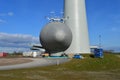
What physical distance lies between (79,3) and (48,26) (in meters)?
15.3

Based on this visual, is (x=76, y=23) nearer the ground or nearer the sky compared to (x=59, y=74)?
nearer the sky

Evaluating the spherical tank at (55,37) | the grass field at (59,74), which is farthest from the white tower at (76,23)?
the grass field at (59,74)

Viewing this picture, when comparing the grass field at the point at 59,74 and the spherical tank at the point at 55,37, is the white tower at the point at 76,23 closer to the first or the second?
the spherical tank at the point at 55,37

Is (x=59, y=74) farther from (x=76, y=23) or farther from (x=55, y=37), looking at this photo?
(x=76, y=23)

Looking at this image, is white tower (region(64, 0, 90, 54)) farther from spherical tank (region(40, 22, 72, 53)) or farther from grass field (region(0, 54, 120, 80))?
grass field (region(0, 54, 120, 80))

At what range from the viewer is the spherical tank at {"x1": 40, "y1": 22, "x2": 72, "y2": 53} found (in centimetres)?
6197

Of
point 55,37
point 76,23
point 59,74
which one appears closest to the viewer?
point 59,74

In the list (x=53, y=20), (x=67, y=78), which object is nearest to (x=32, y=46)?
(x=53, y=20)

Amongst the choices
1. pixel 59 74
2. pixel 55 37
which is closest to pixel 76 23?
pixel 55 37

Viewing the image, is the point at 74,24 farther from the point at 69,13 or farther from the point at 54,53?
the point at 54,53

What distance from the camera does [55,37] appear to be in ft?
202

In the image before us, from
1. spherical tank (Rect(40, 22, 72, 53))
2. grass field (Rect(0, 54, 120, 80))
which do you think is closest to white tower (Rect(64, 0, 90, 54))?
spherical tank (Rect(40, 22, 72, 53))

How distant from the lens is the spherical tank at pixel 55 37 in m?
62.0

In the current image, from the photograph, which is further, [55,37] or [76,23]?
[76,23]
